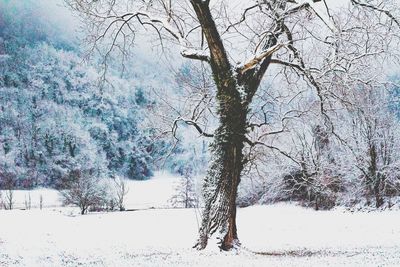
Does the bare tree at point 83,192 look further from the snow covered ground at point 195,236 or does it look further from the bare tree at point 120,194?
the snow covered ground at point 195,236

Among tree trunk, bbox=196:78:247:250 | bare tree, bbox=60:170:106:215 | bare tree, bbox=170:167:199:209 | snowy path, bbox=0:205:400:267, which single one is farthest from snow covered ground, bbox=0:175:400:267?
bare tree, bbox=170:167:199:209

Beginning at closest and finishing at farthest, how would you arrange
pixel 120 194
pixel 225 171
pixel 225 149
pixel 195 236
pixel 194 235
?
1. pixel 225 171
2. pixel 225 149
3. pixel 195 236
4. pixel 194 235
5. pixel 120 194

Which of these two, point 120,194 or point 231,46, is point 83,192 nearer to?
point 120,194

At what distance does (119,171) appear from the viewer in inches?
3967

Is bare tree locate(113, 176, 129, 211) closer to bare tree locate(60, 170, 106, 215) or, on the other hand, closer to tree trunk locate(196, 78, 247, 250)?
bare tree locate(60, 170, 106, 215)

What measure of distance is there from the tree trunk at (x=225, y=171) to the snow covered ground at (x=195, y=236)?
580mm

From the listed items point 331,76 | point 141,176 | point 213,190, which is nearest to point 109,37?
point 213,190

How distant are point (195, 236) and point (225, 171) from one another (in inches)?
551

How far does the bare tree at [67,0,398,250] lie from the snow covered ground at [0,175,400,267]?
1804mm

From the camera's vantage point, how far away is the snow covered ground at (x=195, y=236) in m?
12.0

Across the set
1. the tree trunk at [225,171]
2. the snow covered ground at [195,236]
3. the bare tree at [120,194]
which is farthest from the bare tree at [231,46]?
the bare tree at [120,194]

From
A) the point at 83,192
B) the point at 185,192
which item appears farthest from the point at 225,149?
the point at 185,192

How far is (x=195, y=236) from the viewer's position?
24828mm

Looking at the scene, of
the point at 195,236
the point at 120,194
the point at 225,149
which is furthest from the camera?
the point at 120,194
